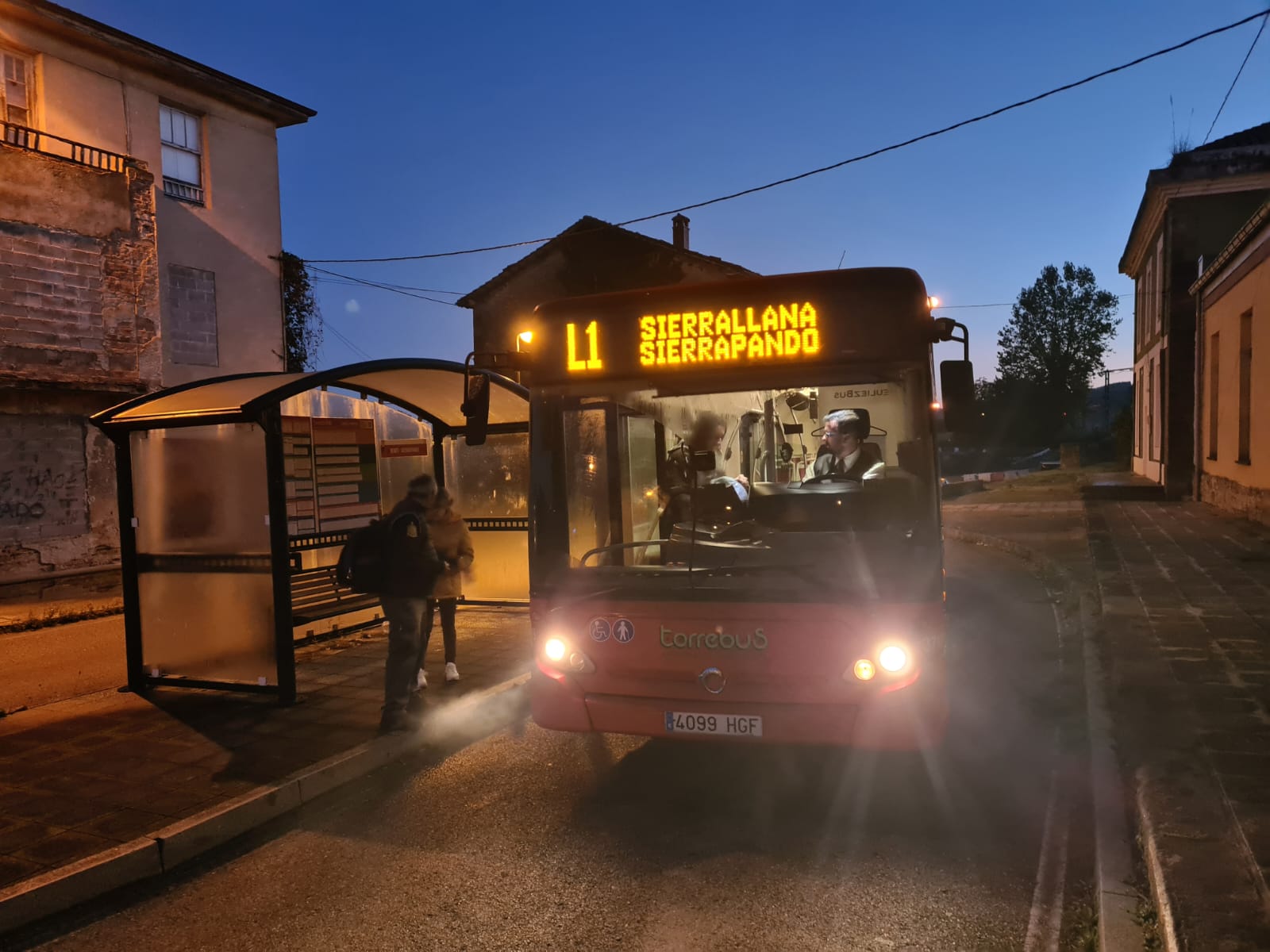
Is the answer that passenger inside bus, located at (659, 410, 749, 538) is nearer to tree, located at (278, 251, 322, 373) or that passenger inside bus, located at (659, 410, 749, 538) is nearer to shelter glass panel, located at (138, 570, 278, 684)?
shelter glass panel, located at (138, 570, 278, 684)

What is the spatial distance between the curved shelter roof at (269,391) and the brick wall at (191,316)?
913 centimetres

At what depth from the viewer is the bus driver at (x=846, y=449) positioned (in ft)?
18.2

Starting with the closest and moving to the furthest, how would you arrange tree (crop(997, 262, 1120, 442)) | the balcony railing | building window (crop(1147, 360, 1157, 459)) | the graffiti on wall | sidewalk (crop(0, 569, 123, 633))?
1. sidewalk (crop(0, 569, 123, 633))
2. the graffiti on wall
3. the balcony railing
4. building window (crop(1147, 360, 1157, 459))
5. tree (crop(997, 262, 1120, 442))

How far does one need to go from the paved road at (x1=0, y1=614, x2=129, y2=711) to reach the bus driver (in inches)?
260

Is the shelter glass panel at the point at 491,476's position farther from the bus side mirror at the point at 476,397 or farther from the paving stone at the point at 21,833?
the paving stone at the point at 21,833

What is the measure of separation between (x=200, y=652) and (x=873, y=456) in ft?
18.5

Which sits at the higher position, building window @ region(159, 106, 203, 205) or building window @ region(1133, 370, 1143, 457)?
building window @ region(159, 106, 203, 205)

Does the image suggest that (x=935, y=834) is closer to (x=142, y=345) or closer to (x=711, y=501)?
(x=711, y=501)

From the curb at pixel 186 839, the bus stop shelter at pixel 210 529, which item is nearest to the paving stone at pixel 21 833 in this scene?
the curb at pixel 186 839

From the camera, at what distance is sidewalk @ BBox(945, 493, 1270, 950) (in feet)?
11.5

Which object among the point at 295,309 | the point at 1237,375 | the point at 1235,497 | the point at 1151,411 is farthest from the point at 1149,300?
the point at 295,309

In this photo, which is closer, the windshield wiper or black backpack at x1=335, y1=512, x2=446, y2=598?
the windshield wiper

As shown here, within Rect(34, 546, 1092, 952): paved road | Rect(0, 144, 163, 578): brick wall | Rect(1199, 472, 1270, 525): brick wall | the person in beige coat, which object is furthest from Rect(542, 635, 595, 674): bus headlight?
Rect(1199, 472, 1270, 525): brick wall

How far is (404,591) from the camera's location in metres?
6.38
